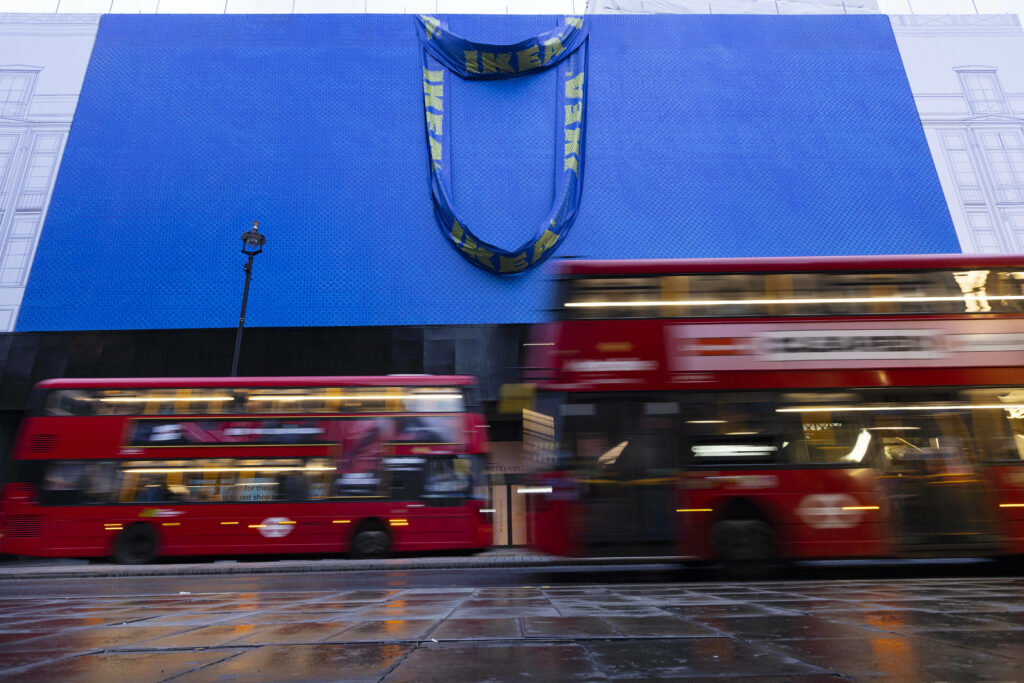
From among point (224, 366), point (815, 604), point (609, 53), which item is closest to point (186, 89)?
point (224, 366)

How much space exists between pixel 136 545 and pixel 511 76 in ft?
53.7

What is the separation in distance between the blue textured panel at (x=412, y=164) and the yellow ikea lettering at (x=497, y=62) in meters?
0.50

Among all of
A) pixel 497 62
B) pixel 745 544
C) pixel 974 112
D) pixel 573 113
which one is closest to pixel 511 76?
pixel 497 62

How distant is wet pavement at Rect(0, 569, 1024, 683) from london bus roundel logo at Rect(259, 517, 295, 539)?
5.85 meters

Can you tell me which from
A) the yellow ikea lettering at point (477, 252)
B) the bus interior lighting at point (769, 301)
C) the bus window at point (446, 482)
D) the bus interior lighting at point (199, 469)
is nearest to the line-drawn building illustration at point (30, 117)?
the bus interior lighting at point (199, 469)

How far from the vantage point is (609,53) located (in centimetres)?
1916

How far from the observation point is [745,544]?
22.7 feet

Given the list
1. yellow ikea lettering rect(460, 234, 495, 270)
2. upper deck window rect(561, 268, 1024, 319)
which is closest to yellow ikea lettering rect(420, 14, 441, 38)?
yellow ikea lettering rect(460, 234, 495, 270)

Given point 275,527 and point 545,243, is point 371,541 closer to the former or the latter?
point 275,527

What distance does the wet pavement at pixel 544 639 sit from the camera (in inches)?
76.7

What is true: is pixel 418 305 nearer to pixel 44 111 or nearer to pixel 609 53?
pixel 609 53

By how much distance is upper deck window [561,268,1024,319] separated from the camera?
738 centimetres

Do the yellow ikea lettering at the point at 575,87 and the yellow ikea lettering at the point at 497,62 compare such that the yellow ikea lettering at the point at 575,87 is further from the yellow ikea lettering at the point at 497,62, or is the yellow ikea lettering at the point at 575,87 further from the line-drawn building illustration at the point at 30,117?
the line-drawn building illustration at the point at 30,117

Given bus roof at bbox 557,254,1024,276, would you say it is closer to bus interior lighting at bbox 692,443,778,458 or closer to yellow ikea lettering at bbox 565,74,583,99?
bus interior lighting at bbox 692,443,778,458
